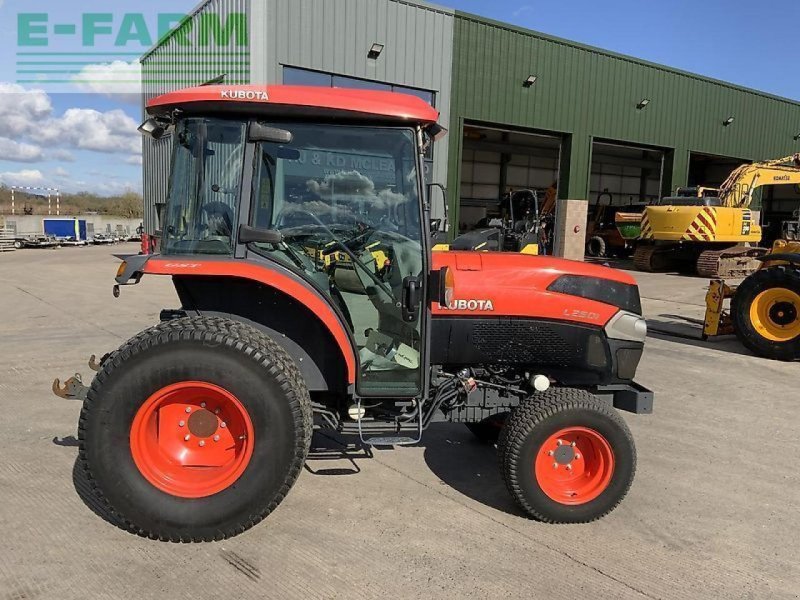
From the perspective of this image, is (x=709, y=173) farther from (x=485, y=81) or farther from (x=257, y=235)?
(x=257, y=235)

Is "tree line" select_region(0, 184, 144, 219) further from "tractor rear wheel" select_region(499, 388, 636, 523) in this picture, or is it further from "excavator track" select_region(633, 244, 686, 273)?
"tractor rear wheel" select_region(499, 388, 636, 523)

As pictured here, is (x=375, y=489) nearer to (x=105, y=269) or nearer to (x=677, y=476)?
(x=677, y=476)

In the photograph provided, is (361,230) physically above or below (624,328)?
above

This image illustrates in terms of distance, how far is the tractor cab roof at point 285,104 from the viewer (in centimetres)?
290

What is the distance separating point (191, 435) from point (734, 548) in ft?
9.27

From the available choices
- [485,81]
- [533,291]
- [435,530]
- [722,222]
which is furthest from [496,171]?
[435,530]

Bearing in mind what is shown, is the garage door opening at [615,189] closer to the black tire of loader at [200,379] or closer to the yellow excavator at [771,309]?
the yellow excavator at [771,309]

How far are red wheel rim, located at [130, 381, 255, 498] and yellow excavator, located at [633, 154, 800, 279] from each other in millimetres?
16168

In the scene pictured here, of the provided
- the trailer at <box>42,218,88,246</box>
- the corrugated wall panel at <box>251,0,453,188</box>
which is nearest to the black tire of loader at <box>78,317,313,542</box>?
the corrugated wall panel at <box>251,0,453,188</box>

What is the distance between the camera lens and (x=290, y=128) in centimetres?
303

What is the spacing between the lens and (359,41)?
13.8 m

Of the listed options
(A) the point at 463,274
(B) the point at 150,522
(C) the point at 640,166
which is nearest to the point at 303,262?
(A) the point at 463,274

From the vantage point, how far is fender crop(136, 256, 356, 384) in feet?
9.63

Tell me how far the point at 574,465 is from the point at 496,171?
84.6 feet
